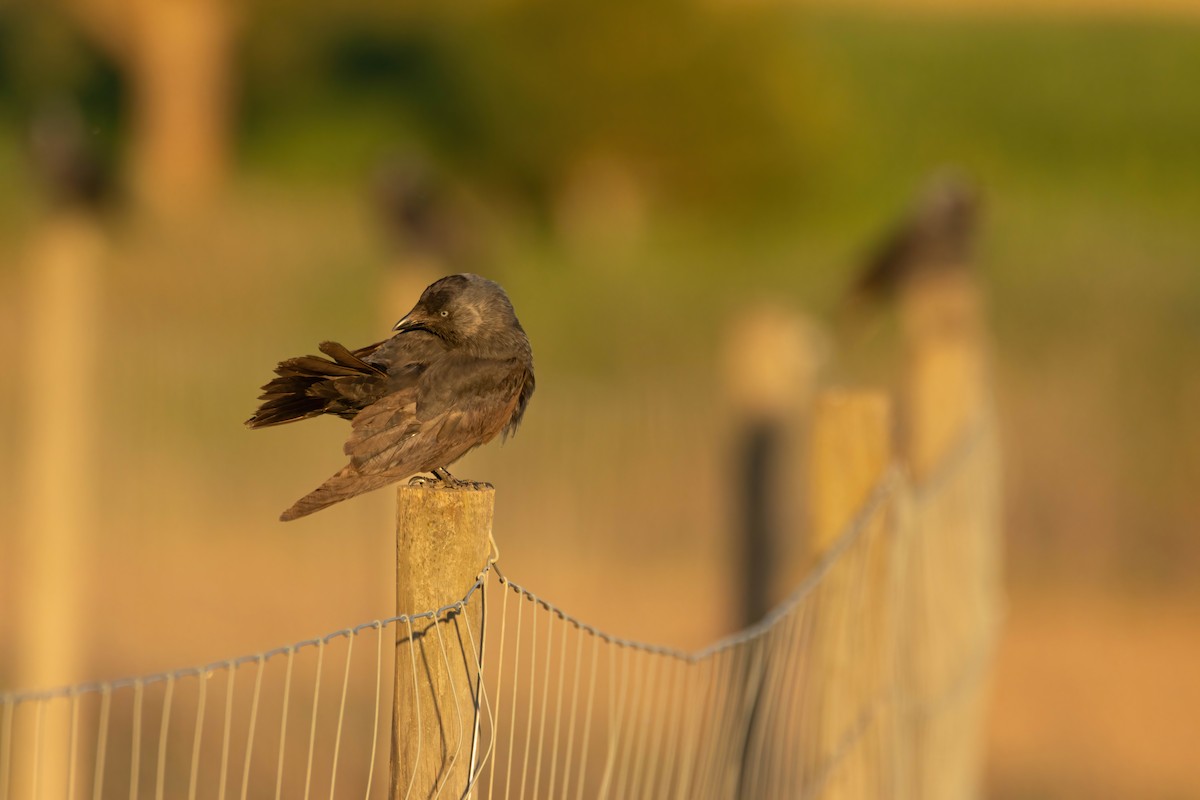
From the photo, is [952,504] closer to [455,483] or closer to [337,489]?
[455,483]

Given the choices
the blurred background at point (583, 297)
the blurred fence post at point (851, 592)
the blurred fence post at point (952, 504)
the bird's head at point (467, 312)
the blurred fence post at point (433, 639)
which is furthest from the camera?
the blurred background at point (583, 297)

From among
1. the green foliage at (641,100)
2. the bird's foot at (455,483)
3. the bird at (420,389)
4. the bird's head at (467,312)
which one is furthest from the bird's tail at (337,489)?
the green foliage at (641,100)

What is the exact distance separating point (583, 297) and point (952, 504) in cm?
1431

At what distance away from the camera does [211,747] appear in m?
7.80

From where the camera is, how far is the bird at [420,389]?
2.43 m

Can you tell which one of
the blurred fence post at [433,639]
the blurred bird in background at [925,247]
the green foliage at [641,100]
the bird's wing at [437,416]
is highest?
the green foliage at [641,100]

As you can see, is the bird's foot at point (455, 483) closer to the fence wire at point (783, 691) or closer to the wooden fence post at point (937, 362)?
the fence wire at point (783, 691)

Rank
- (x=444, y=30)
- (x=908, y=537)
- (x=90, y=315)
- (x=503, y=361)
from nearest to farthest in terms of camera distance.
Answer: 1. (x=503, y=361)
2. (x=908, y=537)
3. (x=90, y=315)
4. (x=444, y=30)

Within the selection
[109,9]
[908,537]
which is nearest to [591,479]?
[908,537]

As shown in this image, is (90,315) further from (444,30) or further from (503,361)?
(444,30)

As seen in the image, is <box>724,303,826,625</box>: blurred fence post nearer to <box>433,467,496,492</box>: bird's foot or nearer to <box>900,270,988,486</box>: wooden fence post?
<box>900,270,988,486</box>: wooden fence post

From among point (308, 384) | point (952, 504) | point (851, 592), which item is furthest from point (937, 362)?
point (308, 384)

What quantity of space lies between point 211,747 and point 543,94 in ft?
71.2

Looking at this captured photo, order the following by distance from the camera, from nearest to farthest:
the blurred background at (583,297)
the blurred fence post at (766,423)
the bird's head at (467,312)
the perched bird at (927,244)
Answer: the bird's head at (467,312) → the blurred fence post at (766,423) → the perched bird at (927,244) → the blurred background at (583,297)
